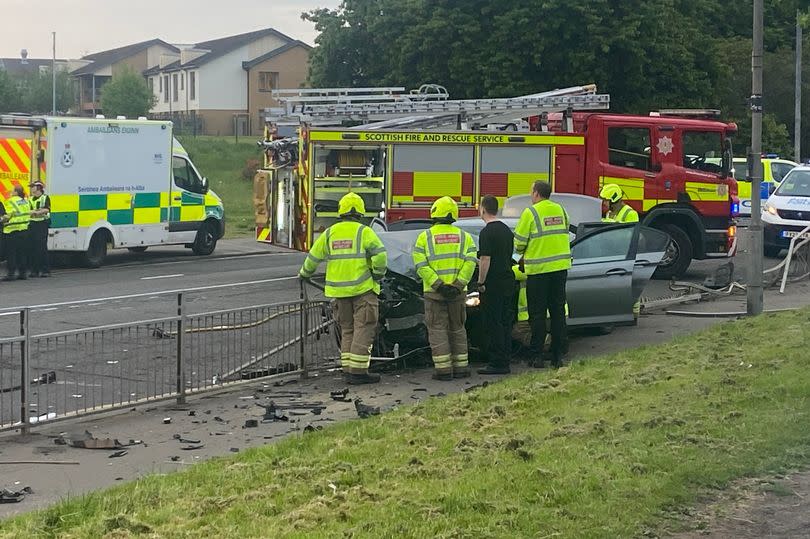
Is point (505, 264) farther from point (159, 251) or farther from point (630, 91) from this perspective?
point (630, 91)

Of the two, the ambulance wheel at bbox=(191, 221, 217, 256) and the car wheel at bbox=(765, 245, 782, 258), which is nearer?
the car wheel at bbox=(765, 245, 782, 258)

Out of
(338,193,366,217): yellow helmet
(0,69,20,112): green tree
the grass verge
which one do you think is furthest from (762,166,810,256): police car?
(0,69,20,112): green tree

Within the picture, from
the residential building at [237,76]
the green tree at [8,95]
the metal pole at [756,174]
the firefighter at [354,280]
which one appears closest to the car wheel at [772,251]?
the metal pole at [756,174]

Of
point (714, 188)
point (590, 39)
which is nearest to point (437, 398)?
point (714, 188)

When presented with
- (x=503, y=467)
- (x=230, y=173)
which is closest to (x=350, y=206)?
(x=503, y=467)

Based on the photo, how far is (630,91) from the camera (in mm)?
34062

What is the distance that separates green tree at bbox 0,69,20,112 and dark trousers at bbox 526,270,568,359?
61694 mm

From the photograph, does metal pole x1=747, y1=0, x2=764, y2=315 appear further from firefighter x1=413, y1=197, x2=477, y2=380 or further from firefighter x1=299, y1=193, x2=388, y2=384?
firefighter x1=299, y1=193, x2=388, y2=384

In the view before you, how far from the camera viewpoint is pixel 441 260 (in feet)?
34.5

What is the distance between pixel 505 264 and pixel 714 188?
29.7 ft

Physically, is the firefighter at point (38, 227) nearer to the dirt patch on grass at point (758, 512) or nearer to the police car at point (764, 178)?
the police car at point (764, 178)

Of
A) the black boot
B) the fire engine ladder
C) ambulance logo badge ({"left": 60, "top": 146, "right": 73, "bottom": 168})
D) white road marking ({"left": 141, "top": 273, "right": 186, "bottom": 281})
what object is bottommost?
the black boot

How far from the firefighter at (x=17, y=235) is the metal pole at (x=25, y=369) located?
37.0 feet

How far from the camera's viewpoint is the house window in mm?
75000
